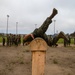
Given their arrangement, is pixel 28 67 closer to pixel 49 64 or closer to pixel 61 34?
pixel 49 64

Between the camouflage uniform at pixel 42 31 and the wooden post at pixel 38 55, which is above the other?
the camouflage uniform at pixel 42 31

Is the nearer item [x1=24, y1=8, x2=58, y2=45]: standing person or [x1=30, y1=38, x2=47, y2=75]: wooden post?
[x1=24, y1=8, x2=58, y2=45]: standing person

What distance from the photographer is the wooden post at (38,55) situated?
14.0 feet

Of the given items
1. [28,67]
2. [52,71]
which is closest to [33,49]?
[52,71]

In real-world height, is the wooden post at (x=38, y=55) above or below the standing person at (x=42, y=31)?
below

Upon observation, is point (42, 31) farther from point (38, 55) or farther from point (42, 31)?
point (38, 55)

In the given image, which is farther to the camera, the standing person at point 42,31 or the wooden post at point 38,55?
the wooden post at point 38,55

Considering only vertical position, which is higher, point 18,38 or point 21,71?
point 18,38

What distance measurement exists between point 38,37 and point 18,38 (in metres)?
34.4

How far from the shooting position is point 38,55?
430 cm

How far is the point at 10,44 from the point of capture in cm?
3794

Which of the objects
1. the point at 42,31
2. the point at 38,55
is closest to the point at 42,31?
the point at 42,31

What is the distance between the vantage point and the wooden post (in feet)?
14.0

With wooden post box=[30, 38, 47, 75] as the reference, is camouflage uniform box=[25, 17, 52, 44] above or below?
above
